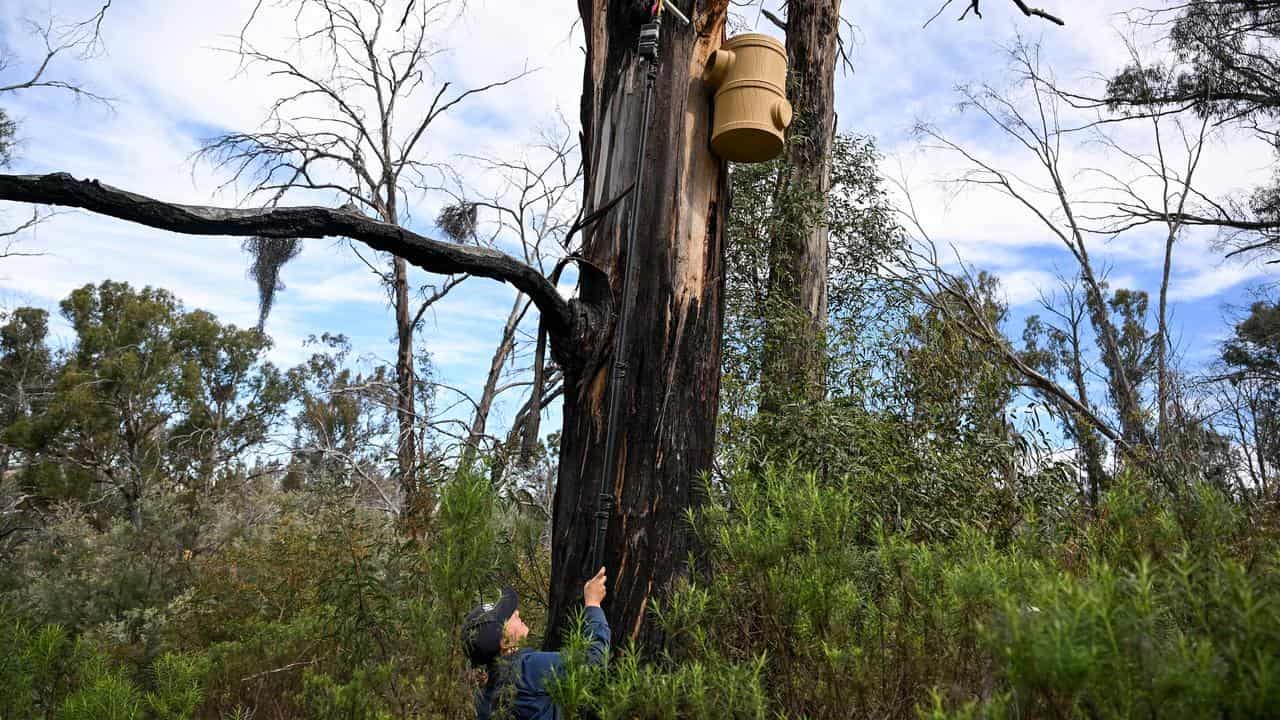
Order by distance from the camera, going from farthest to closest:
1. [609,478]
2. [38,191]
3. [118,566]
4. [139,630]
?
[118,566], [139,630], [609,478], [38,191]

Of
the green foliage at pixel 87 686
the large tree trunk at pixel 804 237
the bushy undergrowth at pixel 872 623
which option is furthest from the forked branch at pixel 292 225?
the large tree trunk at pixel 804 237

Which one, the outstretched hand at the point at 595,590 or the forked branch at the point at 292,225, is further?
the outstretched hand at the point at 595,590

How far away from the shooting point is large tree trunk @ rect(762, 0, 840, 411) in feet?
16.1

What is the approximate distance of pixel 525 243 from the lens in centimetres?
1452

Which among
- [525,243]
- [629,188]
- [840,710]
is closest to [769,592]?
[840,710]

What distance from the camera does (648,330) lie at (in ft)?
8.75

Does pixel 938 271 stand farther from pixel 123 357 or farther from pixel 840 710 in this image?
pixel 123 357

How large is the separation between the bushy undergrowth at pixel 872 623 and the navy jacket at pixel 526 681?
0.12 meters

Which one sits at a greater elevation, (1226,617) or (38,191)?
(38,191)

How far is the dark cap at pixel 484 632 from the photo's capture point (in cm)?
208

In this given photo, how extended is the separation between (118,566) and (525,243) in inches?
372

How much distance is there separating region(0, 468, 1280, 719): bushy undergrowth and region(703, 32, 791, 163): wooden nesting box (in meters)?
1.40

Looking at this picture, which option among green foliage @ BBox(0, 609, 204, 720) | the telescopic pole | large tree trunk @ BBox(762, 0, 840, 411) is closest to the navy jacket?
the telescopic pole

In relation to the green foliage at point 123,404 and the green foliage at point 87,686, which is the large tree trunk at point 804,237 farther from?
the green foliage at point 123,404
